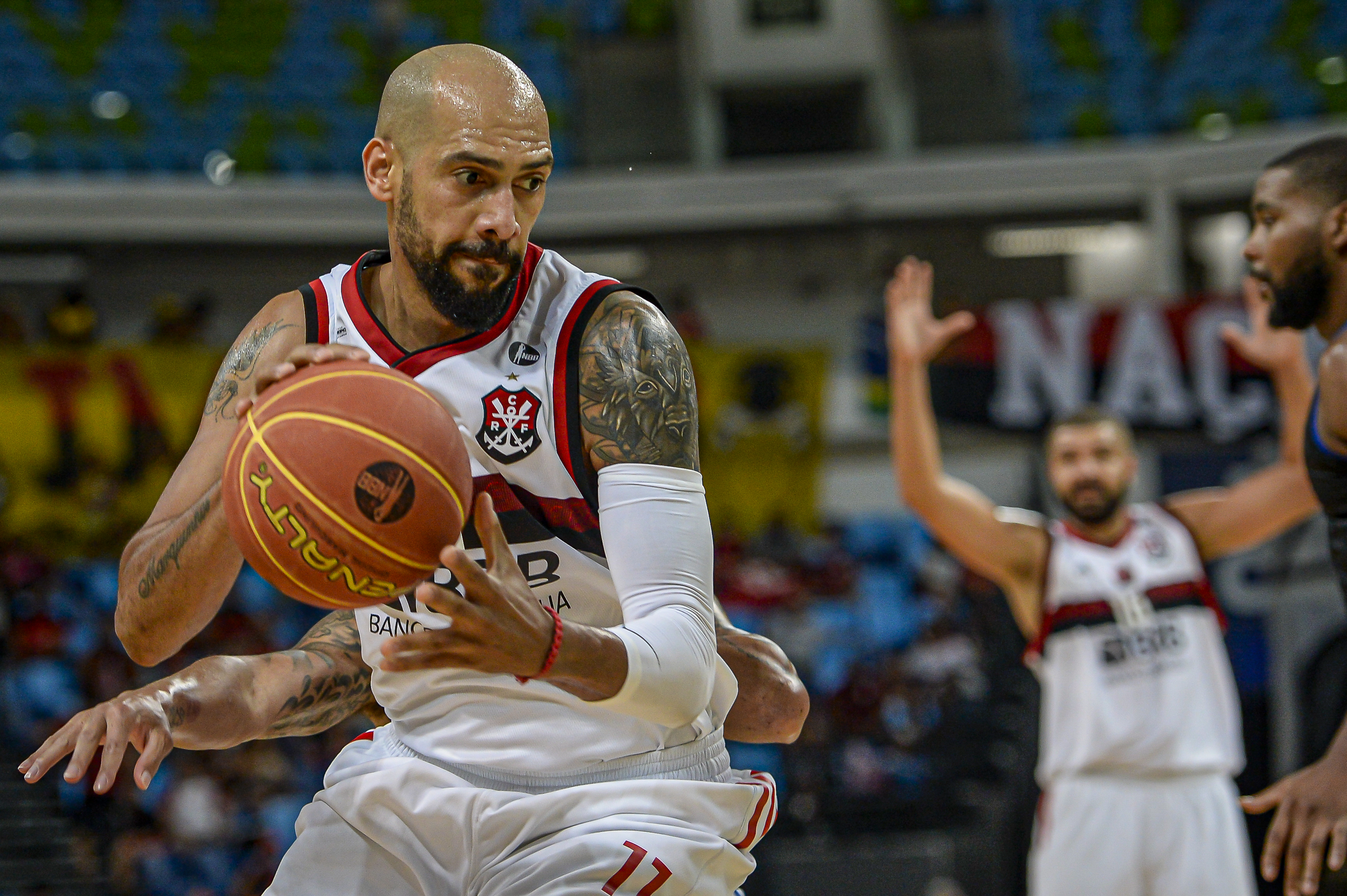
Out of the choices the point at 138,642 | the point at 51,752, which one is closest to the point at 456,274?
the point at 138,642

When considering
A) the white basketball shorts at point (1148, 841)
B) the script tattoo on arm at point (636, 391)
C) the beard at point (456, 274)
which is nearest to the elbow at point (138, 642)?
the beard at point (456, 274)

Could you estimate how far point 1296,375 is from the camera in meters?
4.50

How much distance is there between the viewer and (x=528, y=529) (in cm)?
238

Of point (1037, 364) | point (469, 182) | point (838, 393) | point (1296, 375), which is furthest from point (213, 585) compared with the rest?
point (838, 393)

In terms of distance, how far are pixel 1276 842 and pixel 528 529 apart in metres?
1.65

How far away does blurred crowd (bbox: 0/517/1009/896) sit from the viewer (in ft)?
29.9

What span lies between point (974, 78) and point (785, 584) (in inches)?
258

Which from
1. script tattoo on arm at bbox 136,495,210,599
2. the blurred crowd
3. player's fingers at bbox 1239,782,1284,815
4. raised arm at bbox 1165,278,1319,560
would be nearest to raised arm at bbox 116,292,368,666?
script tattoo on arm at bbox 136,495,210,599

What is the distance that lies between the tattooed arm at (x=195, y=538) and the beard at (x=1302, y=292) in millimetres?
2305

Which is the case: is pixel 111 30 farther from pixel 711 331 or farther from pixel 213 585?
pixel 213 585

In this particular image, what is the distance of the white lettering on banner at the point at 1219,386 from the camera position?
9.97 meters

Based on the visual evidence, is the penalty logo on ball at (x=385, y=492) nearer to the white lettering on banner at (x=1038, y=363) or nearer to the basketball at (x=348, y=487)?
the basketball at (x=348, y=487)

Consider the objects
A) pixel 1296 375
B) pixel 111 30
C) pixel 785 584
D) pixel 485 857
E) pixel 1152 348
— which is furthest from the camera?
pixel 111 30

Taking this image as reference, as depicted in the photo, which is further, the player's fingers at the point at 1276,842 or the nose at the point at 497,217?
the player's fingers at the point at 1276,842
